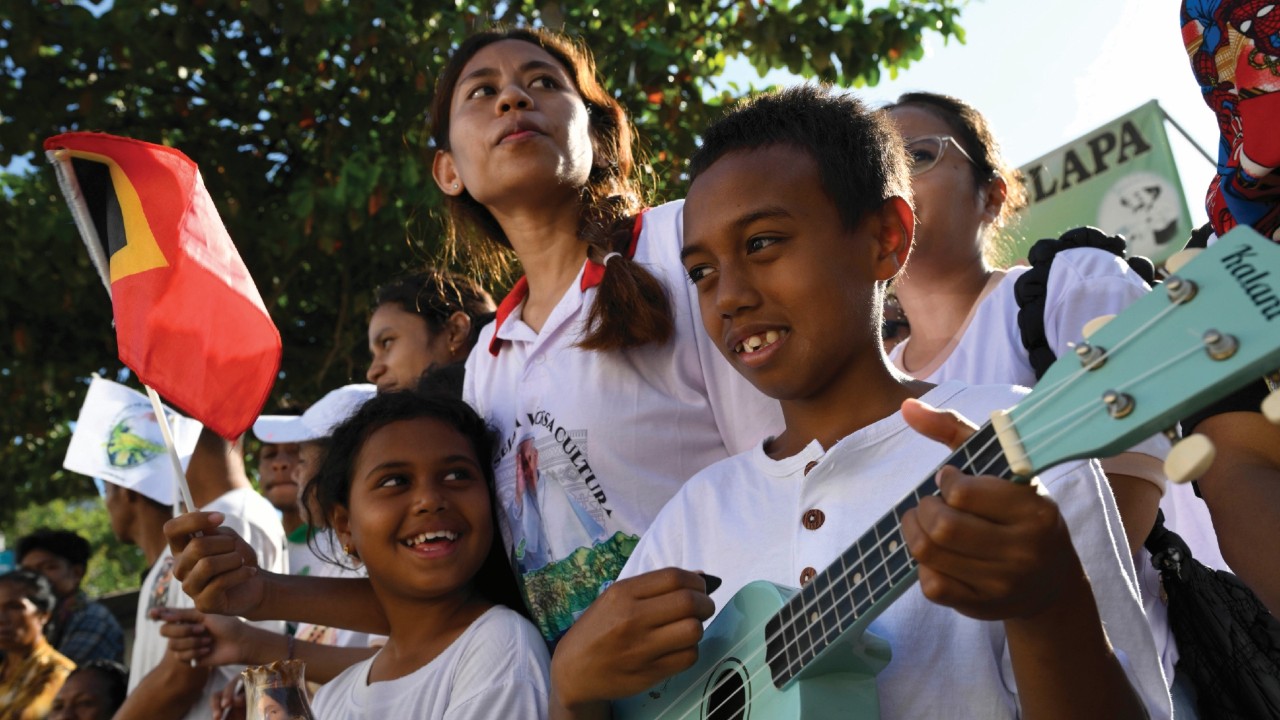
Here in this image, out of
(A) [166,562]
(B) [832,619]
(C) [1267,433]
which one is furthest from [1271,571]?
(A) [166,562]

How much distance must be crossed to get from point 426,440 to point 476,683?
614 millimetres

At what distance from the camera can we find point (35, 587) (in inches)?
258

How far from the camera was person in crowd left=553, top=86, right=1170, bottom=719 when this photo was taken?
55.4 inches

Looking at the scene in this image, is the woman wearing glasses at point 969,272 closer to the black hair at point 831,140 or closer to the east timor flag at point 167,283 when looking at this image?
the black hair at point 831,140

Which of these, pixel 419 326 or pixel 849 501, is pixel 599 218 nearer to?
pixel 849 501

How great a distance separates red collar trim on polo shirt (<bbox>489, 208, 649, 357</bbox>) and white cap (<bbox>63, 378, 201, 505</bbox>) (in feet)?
6.69

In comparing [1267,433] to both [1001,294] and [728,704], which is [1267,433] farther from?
[728,704]

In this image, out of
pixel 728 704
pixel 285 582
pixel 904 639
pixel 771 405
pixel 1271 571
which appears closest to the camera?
pixel 904 639

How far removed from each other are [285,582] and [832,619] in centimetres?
158

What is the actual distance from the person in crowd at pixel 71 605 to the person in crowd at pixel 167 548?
1.72m

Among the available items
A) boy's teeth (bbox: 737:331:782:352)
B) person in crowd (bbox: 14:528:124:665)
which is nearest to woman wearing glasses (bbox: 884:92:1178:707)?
boy's teeth (bbox: 737:331:782:352)

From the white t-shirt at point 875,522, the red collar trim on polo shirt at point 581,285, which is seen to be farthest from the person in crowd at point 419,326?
the white t-shirt at point 875,522

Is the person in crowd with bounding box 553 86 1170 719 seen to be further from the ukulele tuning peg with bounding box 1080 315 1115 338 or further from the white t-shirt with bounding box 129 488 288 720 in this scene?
the white t-shirt with bounding box 129 488 288 720

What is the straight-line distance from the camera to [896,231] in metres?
2.15
